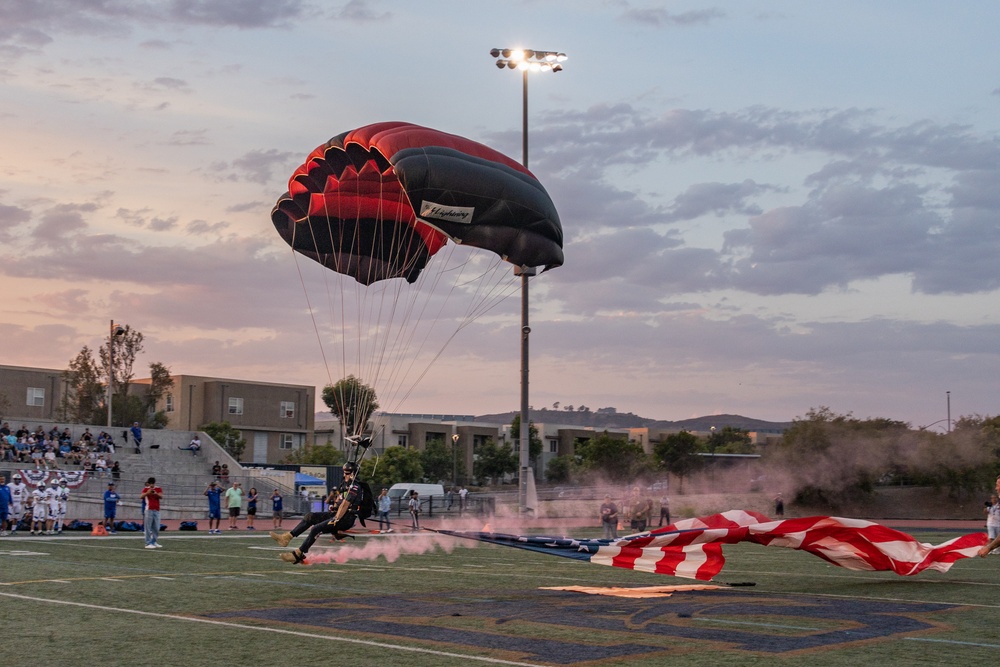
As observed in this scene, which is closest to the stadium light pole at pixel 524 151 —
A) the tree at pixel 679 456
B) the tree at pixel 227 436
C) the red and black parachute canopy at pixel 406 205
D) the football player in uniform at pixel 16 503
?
the red and black parachute canopy at pixel 406 205

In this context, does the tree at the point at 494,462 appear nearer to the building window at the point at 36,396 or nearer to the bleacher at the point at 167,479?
the building window at the point at 36,396

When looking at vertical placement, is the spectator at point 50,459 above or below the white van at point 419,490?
above

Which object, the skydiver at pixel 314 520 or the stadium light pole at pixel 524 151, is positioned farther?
the stadium light pole at pixel 524 151

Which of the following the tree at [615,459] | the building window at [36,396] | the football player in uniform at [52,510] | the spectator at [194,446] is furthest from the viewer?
the building window at [36,396]

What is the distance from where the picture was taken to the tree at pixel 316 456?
7456cm

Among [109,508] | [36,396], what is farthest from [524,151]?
[36,396]

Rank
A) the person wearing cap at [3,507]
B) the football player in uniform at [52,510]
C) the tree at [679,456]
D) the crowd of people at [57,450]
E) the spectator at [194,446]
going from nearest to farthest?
the person wearing cap at [3,507]
the football player in uniform at [52,510]
the crowd of people at [57,450]
the spectator at [194,446]
the tree at [679,456]

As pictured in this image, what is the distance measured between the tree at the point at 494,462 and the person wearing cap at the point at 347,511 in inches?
2869

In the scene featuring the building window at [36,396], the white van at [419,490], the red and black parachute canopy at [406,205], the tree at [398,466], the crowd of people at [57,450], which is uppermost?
the red and black parachute canopy at [406,205]

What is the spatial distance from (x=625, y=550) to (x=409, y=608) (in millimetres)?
3416

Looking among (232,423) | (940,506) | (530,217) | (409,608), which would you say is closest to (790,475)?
(940,506)

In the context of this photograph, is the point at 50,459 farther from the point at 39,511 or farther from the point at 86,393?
the point at 86,393

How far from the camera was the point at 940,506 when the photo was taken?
46594 mm

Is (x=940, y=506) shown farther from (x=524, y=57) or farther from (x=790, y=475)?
(x=524, y=57)
